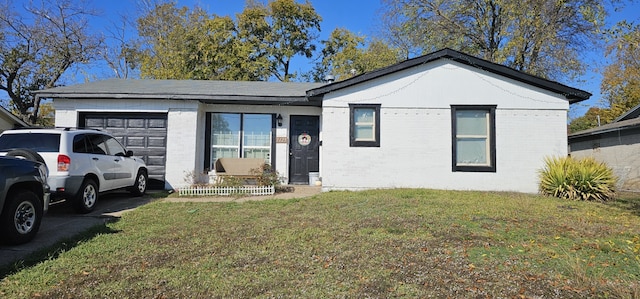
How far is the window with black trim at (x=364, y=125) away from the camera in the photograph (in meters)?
9.62

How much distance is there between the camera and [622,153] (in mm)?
15055

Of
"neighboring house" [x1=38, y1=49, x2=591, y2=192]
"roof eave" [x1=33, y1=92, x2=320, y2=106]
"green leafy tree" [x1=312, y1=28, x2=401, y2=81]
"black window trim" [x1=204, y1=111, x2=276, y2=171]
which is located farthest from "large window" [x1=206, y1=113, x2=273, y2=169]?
"green leafy tree" [x1=312, y1=28, x2=401, y2=81]

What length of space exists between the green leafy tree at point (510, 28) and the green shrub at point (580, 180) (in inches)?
386

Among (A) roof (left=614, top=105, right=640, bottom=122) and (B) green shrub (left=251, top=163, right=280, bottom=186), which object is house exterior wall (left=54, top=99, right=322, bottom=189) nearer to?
(B) green shrub (left=251, top=163, right=280, bottom=186)

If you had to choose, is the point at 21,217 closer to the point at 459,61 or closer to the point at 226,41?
the point at 459,61

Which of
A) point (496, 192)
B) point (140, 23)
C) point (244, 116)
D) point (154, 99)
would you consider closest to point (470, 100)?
point (496, 192)

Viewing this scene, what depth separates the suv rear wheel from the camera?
4.22m

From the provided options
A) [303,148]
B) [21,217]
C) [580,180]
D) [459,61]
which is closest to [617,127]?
[580,180]

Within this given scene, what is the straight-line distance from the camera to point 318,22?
29.0m

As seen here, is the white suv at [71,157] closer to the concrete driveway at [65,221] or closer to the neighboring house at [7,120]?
the concrete driveway at [65,221]

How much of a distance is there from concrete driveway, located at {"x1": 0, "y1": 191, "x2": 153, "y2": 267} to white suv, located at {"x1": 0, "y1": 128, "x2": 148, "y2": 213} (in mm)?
359

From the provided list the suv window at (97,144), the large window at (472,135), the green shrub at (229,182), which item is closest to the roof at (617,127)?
the large window at (472,135)

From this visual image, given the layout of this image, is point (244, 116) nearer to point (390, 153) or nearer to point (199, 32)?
point (390, 153)

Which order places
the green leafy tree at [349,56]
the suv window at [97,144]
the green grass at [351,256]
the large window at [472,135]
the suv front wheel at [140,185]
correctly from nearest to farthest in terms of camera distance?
the green grass at [351,256] → the suv window at [97,144] → the suv front wheel at [140,185] → the large window at [472,135] → the green leafy tree at [349,56]
